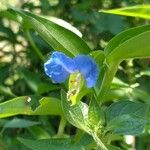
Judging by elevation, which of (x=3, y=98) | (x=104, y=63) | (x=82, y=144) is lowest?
(x=3, y=98)

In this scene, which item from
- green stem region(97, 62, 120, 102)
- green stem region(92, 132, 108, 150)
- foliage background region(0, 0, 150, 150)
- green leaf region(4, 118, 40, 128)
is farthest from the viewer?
foliage background region(0, 0, 150, 150)

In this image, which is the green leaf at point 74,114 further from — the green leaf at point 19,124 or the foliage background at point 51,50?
the foliage background at point 51,50

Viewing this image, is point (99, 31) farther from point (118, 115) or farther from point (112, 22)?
point (118, 115)

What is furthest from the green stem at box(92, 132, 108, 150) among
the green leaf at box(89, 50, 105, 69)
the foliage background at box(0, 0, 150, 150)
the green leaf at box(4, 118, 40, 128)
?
the foliage background at box(0, 0, 150, 150)

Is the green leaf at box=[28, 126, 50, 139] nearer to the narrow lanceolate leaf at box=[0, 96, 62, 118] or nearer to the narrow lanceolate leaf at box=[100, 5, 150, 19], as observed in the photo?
the narrow lanceolate leaf at box=[0, 96, 62, 118]

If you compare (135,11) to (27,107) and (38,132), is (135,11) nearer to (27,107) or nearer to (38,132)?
(27,107)

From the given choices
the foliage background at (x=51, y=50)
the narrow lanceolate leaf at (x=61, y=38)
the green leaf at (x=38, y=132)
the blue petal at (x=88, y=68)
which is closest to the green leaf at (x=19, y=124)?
the green leaf at (x=38, y=132)

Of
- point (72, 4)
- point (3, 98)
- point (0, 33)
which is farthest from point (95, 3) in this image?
point (3, 98)

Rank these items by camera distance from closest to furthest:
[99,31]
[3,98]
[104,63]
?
1. [104,63]
2. [3,98]
3. [99,31]

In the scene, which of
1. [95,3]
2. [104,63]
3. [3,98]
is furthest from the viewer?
[95,3]
